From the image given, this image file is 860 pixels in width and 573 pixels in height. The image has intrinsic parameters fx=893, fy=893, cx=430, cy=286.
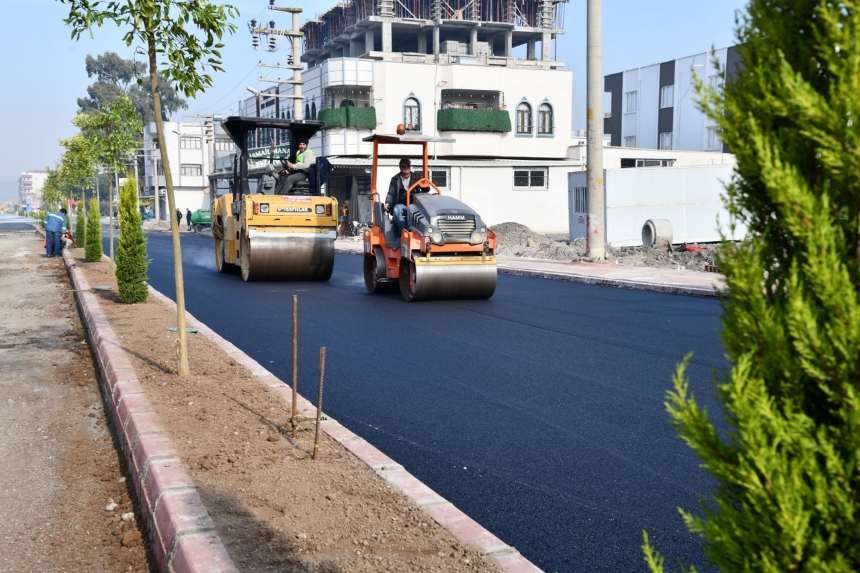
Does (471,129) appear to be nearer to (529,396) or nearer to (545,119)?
(545,119)

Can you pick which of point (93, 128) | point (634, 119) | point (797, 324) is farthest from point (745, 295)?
point (634, 119)

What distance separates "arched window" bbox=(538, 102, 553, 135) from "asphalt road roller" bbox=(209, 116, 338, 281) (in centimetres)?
3117

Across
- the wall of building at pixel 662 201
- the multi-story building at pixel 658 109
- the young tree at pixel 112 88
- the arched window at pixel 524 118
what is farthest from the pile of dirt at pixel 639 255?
the young tree at pixel 112 88

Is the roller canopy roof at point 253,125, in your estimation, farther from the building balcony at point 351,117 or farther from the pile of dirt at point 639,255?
the building balcony at point 351,117

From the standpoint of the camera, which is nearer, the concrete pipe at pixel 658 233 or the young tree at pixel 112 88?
the concrete pipe at pixel 658 233

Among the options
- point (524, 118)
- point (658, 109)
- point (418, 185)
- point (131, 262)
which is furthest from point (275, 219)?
point (658, 109)

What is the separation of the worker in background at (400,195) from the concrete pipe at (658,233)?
37.2 feet

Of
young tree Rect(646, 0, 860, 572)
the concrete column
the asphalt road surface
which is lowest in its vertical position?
the asphalt road surface

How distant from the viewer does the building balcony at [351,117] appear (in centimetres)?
4400

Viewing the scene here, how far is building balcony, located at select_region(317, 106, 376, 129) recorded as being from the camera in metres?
44.0

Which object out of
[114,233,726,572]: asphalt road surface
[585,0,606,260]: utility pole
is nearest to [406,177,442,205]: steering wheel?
[114,233,726,572]: asphalt road surface

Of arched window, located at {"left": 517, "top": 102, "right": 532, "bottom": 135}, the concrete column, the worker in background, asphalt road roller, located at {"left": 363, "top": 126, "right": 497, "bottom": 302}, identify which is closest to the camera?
asphalt road roller, located at {"left": 363, "top": 126, "right": 497, "bottom": 302}

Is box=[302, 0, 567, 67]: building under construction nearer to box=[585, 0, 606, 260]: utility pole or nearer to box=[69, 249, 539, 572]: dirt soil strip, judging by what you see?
box=[585, 0, 606, 260]: utility pole

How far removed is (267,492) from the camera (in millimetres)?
4582
